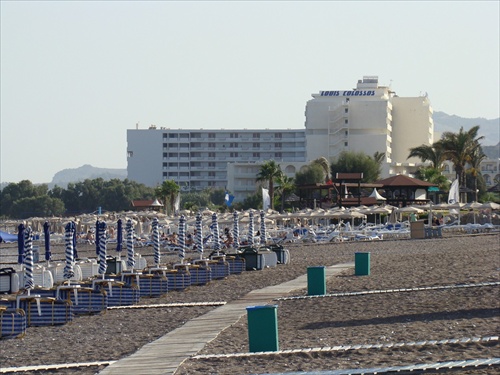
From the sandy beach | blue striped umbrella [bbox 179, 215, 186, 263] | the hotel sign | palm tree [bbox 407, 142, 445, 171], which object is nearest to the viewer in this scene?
the sandy beach

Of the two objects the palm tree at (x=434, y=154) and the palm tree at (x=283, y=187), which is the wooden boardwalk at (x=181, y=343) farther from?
the palm tree at (x=283, y=187)

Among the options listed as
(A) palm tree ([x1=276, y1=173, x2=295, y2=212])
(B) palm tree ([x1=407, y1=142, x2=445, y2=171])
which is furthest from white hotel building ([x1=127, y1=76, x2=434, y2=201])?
(B) palm tree ([x1=407, y1=142, x2=445, y2=171])

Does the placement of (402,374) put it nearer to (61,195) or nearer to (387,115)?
(387,115)

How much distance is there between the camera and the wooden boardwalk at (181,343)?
14277 mm

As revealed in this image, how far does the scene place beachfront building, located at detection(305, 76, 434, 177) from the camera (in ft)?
465

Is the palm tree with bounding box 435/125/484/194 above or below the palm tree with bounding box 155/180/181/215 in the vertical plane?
above

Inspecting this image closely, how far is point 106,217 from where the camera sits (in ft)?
292

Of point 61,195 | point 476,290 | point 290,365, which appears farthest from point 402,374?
point 61,195

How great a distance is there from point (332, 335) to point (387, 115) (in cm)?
12719

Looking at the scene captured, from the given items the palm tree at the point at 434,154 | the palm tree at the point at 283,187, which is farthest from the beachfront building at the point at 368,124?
the palm tree at the point at 434,154

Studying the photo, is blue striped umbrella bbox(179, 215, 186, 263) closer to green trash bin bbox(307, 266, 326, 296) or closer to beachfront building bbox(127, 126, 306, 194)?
green trash bin bbox(307, 266, 326, 296)

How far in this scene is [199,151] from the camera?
174375 millimetres

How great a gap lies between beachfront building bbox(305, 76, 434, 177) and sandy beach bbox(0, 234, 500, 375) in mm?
112289

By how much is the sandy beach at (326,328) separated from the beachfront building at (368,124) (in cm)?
11229
